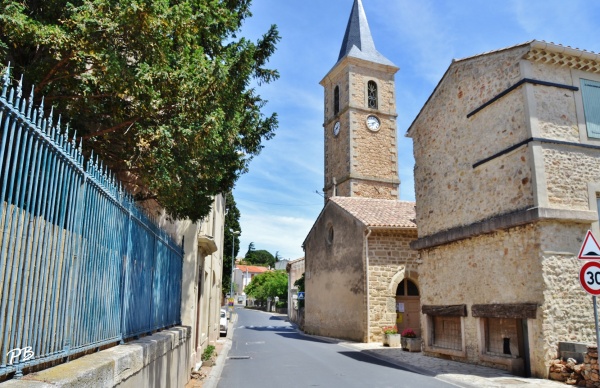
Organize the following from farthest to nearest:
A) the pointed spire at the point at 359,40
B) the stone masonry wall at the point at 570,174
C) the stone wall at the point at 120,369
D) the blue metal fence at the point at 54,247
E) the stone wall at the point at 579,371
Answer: the pointed spire at the point at 359,40 < the stone masonry wall at the point at 570,174 < the stone wall at the point at 579,371 < the stone wall at the point at 120,369 < the blue metal fence at the point at 54,247

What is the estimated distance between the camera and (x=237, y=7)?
9.02m

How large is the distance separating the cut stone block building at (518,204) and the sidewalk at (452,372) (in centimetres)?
45

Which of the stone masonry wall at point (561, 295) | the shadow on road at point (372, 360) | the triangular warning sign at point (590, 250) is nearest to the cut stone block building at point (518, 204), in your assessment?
the stone masonry wall at point (561, 295)

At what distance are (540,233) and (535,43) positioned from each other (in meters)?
4.55

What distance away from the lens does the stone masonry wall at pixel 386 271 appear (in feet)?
66.1

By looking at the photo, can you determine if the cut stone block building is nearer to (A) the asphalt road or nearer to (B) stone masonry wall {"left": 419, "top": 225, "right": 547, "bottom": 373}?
(B) stone masonry wall {"left": 419, "top": 225, "right": 547, "bottom": 373}

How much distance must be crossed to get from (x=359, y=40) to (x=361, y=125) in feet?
Answer: 29.6

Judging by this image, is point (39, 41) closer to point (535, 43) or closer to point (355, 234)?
point (535, 43)

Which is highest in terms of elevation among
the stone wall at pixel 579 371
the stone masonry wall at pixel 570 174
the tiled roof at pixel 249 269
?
the tiled roof at pixel 249 269

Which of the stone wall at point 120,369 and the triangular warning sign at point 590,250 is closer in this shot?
the stone wall at point 120,369

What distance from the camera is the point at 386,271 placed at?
20797mm

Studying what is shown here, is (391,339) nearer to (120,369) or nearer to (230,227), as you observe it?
(120,369)

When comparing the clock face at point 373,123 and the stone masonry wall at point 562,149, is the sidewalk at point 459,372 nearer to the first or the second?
the stone masonry wall at point 562,149

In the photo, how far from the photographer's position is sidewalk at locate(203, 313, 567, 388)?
31.2ft
